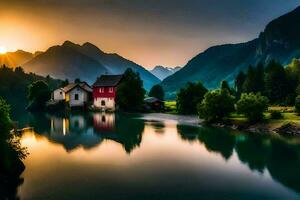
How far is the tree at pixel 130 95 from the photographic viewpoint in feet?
327

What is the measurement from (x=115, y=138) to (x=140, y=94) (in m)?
50.9

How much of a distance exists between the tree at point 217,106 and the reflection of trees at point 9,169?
136ft

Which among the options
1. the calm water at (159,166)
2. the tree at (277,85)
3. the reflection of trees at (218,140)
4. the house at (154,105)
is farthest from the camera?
the house at (154,105)

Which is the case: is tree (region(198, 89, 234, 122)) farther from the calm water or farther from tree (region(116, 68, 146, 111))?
tree (region(116, 68, 146, 111))

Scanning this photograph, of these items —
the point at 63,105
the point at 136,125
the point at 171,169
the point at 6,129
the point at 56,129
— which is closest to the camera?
the point at 6,129

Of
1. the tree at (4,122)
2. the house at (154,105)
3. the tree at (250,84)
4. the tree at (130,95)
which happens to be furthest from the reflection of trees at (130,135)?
the tree at (250,84)

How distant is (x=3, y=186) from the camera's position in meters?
25.6

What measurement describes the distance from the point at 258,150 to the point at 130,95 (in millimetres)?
60416

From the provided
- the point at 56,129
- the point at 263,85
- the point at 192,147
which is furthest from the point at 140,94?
the point at 192,147

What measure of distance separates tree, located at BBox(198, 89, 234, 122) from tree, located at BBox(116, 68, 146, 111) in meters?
35.6

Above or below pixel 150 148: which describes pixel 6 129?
above

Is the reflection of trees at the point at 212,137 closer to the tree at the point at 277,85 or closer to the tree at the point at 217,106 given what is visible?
the tree at the point at 217,106

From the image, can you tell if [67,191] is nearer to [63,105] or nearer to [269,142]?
[269,142]

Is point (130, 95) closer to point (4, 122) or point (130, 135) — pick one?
point (130, 135)
